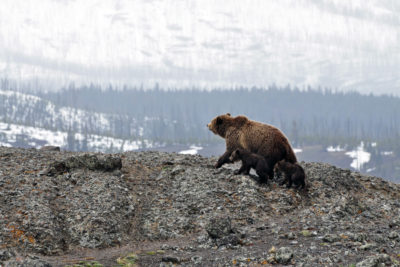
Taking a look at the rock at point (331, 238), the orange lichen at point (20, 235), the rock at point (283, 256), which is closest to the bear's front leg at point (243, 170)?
the rock at point (331, 238)

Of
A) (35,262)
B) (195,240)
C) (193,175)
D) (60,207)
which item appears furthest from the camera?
(193,175)

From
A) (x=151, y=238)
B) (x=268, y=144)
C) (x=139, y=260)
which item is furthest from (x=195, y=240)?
(x=268, y=144)

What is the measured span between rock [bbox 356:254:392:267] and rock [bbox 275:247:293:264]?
148 cm

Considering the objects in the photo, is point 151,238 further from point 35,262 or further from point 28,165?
point 28,165

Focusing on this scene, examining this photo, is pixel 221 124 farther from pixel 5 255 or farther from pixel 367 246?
pixel 5 255

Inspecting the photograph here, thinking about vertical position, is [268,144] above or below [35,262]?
above

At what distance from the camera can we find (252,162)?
16172mm

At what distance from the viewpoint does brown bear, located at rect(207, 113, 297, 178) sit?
53.9ft

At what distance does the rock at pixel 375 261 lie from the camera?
9109mm

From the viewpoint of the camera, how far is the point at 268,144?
54.2 ft

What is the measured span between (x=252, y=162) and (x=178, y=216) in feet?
12.6

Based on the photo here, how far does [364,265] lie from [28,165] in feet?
41.6

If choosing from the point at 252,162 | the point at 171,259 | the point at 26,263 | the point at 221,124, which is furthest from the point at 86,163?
the point at 26,263

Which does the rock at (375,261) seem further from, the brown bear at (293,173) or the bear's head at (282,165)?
Result: the bear's head at (282,165)
